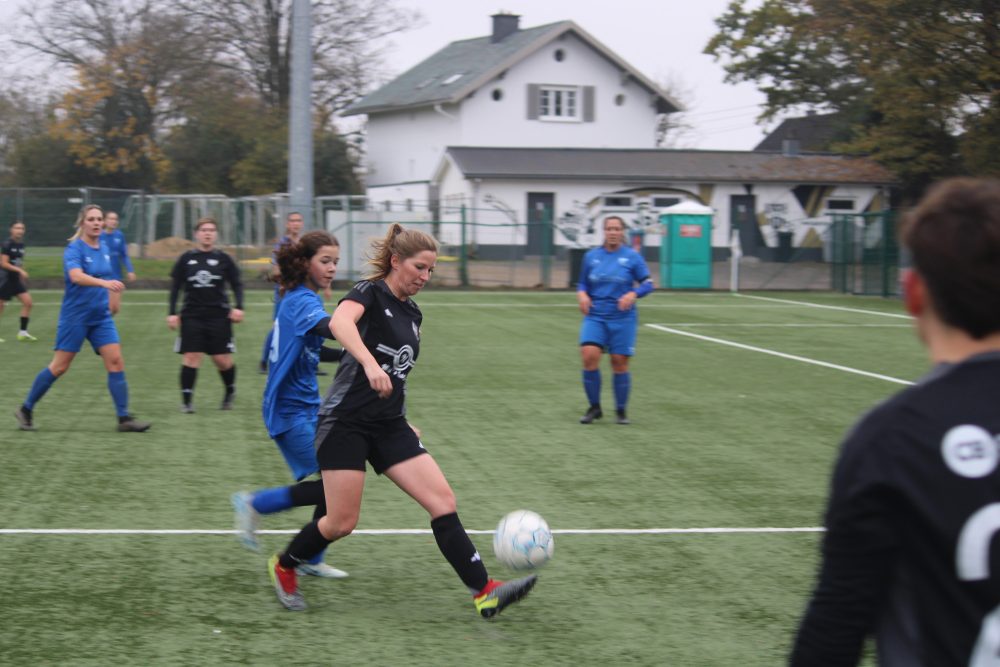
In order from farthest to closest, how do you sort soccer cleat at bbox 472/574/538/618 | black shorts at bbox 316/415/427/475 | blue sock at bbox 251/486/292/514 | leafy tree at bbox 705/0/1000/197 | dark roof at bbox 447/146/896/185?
dark roof at bbox 447/146/896/185 → leafy tree at bbox 705/0/1000/197 → blue sock at bbox 251/486/292/514 → soccer cleat at bbox 472/574/538/618 → black shorts at bbox 316/415/427/475

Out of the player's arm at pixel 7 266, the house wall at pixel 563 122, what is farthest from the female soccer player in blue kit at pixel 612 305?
the house wall at pixel 563 122

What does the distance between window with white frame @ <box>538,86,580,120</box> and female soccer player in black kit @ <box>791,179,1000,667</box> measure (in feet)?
163

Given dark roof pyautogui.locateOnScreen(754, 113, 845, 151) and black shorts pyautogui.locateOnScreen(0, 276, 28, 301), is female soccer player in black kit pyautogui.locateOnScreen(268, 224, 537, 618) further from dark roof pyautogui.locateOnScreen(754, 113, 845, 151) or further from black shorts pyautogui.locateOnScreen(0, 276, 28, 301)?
dark roof pyautogui.locateOnScreen(754, 113, 845, 151)

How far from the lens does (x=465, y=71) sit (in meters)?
51.4

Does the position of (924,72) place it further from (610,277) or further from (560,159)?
(610,277)

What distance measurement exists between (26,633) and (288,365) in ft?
5.32

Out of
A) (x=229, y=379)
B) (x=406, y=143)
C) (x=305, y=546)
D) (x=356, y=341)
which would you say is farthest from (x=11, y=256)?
(x=406, y=143)

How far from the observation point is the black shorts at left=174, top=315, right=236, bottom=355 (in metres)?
11.3

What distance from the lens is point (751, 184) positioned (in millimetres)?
45812

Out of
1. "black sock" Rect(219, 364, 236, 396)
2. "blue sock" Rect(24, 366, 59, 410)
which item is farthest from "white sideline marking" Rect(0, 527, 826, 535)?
"black sock" Rect(219, 364, 236, 396)

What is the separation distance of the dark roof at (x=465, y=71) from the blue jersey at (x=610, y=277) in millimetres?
38334

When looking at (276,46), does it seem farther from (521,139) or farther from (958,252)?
(958,252)

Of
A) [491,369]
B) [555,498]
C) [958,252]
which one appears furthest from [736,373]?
[958,252]

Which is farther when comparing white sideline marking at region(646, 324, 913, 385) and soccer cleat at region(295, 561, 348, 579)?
white sideline marking at region(646, 324, 913, 385)
